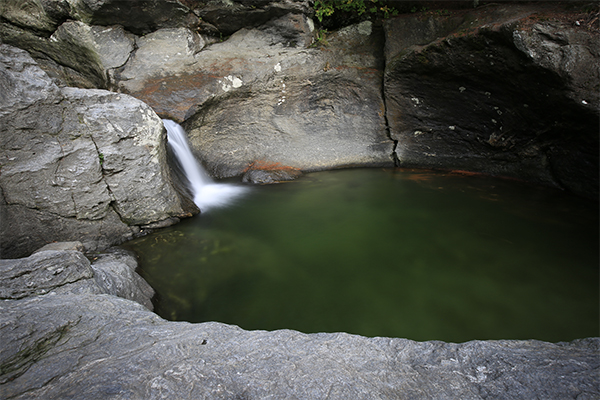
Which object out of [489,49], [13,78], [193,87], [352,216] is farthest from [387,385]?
[193,87]

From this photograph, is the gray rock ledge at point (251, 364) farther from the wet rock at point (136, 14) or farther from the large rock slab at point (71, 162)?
the wet rock at point (136, 14)

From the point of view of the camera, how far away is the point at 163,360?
1.38 meters

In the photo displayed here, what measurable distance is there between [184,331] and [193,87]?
510cm

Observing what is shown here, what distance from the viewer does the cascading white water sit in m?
5.19

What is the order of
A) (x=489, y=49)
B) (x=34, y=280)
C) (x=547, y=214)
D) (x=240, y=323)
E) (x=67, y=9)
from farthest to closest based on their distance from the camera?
(x=67, y=9)
(x=489, y=49)
(x=547, y=214)
(x=240, y=323)
(x=34, y=280)

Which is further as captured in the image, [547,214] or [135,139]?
[547,214]

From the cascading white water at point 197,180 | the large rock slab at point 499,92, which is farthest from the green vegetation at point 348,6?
the cascading white water at point 197,180

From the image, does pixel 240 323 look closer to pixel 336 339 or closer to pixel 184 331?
pixel 184 331

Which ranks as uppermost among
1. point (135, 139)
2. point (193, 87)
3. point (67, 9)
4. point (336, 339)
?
point (67, 9)

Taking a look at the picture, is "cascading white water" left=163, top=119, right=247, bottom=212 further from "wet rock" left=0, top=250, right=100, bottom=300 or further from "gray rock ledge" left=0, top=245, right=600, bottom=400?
"gray rock ledge" left=0, top=245, right=600, bottom=400

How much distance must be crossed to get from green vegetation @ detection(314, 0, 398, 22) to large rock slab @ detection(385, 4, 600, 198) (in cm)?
48

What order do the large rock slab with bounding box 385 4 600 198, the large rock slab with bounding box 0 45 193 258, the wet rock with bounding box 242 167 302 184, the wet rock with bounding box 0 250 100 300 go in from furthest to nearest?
the wet rock with bounding box 242 167 302 184 < the large rock slab with bounding box 385 4 600 198 < the large rock slab with bounding box 0 45 193 258 < the wet rock with bounding box 0 250 100 300

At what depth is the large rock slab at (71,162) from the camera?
3.21 metres

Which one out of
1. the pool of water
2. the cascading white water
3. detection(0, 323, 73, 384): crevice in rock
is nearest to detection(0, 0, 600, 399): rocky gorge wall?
detection(0, 323, 73, 384): crevice in rock
